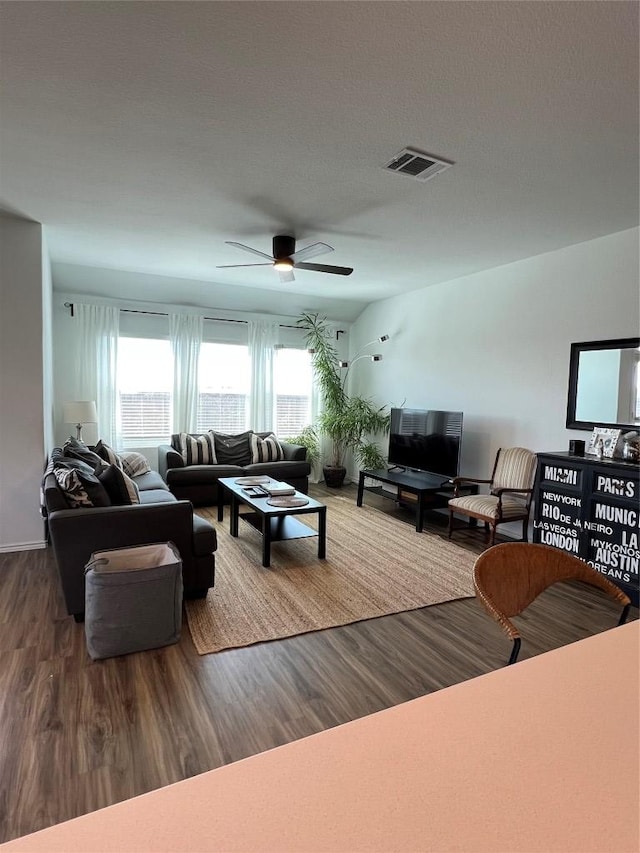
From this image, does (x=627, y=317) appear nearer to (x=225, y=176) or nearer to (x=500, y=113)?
(x=500, y=113)

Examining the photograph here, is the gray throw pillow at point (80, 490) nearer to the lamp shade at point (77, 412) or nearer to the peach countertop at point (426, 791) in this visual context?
the lamp shade at point (77, 412)

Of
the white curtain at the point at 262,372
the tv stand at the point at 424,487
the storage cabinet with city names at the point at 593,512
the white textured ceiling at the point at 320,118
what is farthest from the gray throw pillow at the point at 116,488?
the white curtain at the point at 262,372

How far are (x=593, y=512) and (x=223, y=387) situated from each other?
189 inches

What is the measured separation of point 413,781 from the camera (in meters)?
0.59

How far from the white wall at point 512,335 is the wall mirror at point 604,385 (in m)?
0.09

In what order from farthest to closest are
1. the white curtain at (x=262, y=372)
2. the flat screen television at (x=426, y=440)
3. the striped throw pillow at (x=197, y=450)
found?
the white curtain at (x=262, y=372)
the striped throw pillow at (x=197, y=450)
the flat screen television at (x=426, y=440)

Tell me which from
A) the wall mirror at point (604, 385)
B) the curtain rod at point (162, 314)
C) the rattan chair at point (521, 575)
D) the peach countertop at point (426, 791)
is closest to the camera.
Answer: the peach countertop at point (426, 791)

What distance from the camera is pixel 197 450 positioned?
5934mm

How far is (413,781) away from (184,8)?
7.28ft

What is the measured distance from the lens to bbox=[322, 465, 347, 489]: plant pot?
273 inches

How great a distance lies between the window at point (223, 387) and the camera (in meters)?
6.57

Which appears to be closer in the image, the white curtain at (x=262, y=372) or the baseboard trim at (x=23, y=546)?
the baseboard trim at (x=23, y=546)

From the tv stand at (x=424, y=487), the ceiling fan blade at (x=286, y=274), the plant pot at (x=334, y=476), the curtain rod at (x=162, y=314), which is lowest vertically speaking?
the plant pot at (x=334, y=476)

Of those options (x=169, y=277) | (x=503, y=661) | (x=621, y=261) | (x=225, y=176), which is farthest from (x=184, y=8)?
(x=169, y=277)
